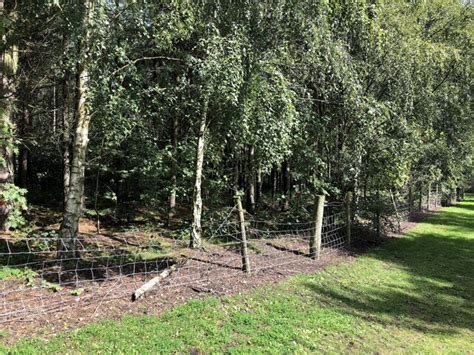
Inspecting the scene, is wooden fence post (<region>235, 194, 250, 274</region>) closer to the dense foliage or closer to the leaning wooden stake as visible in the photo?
the leaning wooden stake

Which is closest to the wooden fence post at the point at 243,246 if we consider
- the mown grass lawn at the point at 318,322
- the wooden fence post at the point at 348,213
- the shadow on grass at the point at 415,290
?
the mown grass lawn at the point at 318,322

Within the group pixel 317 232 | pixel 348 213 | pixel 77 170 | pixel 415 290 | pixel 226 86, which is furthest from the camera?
pixel 348 213

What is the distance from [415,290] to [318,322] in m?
2.87

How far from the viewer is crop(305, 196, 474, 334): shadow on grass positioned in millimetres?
5605

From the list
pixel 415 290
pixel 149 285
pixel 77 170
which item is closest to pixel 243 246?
pixel 149 285

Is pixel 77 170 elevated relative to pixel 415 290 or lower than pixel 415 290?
elevated

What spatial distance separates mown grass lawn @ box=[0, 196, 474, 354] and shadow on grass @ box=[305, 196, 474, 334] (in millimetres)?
19

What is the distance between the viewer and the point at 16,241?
777 centimetres

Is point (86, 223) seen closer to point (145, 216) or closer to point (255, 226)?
point (145, 216)

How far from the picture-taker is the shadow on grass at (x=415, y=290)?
5.61 m

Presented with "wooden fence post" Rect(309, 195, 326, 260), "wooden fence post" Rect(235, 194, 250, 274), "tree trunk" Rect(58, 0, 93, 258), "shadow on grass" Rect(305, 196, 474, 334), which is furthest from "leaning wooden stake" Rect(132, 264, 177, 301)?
"wooden fence post" Rect(309, 195, 326, 260)

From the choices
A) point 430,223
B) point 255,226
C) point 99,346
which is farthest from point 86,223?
point 430,223

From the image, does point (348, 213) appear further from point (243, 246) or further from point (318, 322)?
point (318, 322)

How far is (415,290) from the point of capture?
22.9 feet
